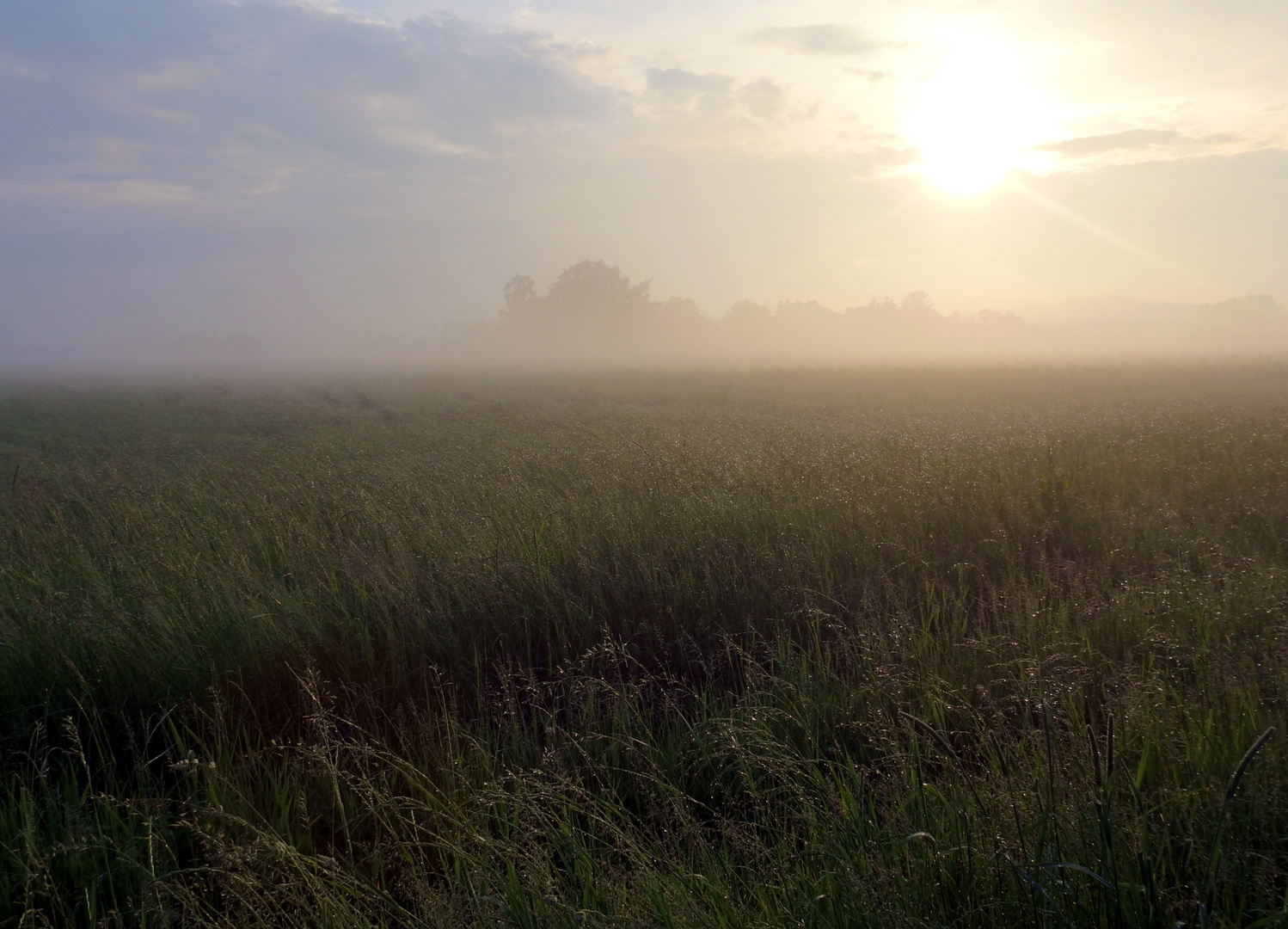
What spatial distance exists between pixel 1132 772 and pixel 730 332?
96.6m

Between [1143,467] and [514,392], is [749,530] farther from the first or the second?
[514,392]

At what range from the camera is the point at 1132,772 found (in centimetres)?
238

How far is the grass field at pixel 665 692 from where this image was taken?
2035mm

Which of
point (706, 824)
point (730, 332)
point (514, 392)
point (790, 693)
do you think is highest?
point (730, 332)

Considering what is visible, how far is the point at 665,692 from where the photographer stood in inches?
130

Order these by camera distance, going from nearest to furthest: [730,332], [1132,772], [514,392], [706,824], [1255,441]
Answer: [1132,772] → [706,824] → [1255,441] → [514,392] → [730,332]

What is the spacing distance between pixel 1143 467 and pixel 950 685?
16.1ft

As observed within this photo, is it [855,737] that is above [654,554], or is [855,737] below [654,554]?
below

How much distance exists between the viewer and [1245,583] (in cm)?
378

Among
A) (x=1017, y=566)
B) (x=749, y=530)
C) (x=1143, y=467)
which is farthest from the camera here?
(x=1143, y=467)

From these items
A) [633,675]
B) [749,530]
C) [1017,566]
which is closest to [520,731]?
[633,675]

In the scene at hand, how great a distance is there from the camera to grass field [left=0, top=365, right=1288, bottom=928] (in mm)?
2035

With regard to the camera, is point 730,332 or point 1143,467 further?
point 730,332

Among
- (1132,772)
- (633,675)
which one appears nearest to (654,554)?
(633,675)
